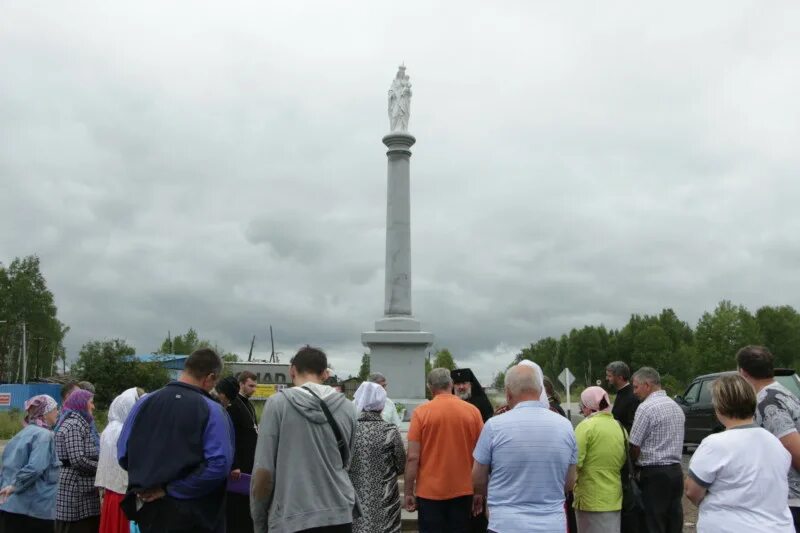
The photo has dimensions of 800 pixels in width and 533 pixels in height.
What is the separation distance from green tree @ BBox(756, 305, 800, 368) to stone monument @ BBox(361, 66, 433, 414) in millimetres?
46478

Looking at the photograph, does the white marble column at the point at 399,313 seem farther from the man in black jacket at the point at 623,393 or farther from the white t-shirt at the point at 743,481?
the white t-shirt at the point at 743,481

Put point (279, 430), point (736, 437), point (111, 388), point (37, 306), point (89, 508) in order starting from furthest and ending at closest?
point (37, 306) < point (111, 388) < point (89, 508) < point (279, 430) < point (736, 437)

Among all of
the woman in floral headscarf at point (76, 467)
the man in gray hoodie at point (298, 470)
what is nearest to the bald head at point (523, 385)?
the man in gray hoodie at point (298, 470)

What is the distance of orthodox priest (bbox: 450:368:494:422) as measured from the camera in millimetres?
6730

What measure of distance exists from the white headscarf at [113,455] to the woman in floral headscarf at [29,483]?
0.51 meters

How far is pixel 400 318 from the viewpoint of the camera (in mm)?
17609

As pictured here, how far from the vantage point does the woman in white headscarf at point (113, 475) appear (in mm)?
5945

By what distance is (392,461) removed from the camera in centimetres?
565

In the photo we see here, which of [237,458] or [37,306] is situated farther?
[37,306]

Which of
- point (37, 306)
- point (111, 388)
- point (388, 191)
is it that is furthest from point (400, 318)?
point (37, 306)

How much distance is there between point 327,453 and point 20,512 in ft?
11.8

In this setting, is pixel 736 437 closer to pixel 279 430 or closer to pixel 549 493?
pixel 549 493

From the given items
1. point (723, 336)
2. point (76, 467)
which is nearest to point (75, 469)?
point (76, 467)

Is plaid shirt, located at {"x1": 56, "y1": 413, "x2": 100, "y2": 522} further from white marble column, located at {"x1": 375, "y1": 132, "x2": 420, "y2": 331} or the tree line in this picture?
the tree line
